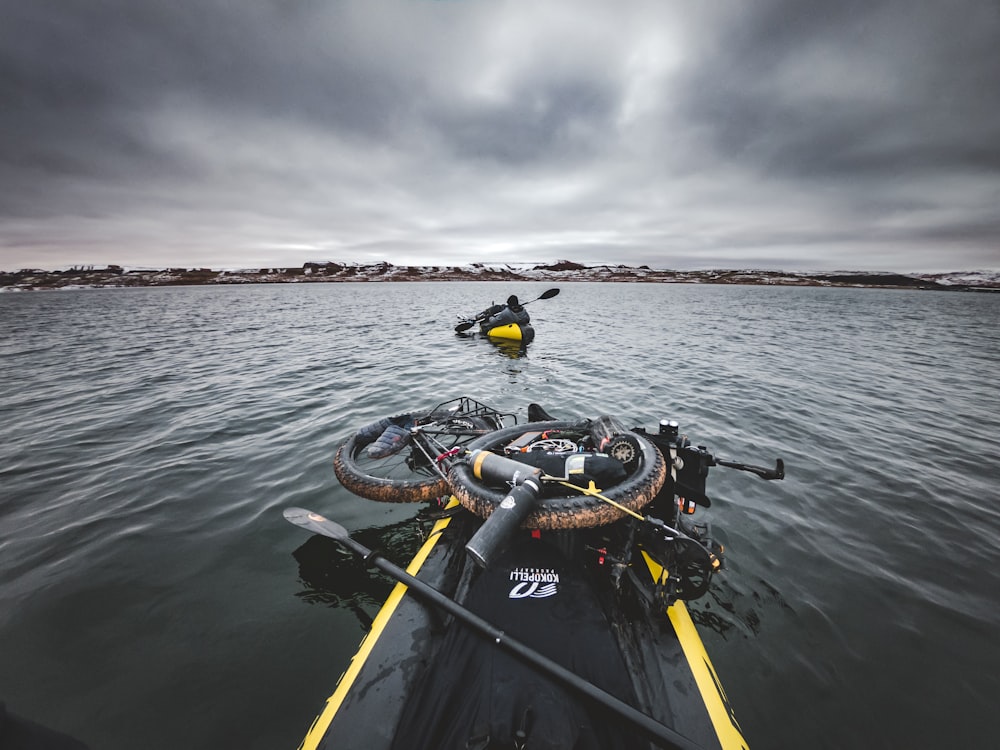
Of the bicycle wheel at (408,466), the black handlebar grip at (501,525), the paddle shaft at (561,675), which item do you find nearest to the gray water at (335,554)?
the bicycle wheel at (408,466)

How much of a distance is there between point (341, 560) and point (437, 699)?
284 cm

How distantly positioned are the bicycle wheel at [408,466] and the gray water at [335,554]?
725 millimetres

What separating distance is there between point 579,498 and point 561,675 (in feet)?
4.50

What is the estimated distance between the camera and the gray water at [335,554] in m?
3.33

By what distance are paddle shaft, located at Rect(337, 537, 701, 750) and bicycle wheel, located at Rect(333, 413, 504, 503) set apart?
1.60m

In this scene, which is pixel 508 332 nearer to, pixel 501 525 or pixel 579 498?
pixel 579 498

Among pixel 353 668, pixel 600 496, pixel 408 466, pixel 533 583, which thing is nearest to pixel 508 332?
pixel 408 466

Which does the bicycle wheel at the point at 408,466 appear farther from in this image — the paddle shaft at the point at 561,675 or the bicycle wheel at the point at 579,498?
the paddle shaft at the point at 561,675

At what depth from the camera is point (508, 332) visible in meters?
21.0

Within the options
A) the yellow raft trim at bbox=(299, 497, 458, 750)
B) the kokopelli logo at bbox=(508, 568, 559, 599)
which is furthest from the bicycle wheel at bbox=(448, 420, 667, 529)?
the yellow raft trim at bbox=(299, 497, 458, 750)

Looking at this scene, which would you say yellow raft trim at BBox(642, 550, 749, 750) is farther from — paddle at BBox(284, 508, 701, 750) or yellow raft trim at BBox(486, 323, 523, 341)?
yellow raft trim at BBox(486, 323, 523, 341)

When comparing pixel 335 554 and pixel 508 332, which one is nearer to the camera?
pixel 335 554

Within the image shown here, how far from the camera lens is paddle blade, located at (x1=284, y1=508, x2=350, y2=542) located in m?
4.18

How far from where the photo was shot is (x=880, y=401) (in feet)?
36.1
